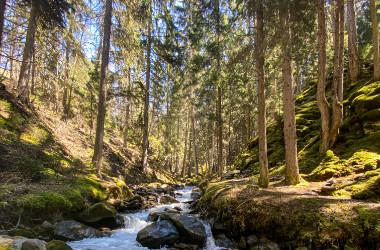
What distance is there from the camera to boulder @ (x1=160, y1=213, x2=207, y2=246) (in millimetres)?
8258

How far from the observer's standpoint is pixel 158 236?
8.21 metres

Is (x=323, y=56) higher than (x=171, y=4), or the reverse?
(x=171, y=4)

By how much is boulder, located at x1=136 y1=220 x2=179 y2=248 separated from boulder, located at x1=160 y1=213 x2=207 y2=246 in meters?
0.18

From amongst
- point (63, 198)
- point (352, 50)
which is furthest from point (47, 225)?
point (352, 50)

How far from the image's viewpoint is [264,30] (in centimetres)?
995

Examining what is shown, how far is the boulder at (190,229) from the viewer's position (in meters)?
8.26

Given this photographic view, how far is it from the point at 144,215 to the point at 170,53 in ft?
34.9

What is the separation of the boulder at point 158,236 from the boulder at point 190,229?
0.18m

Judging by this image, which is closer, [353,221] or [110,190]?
[353,221]

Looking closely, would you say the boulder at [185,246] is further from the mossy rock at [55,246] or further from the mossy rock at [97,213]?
the mossy rock at [55,246]

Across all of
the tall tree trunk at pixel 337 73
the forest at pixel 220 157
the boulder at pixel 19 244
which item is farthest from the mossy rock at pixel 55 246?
the tall tree trunk at pixel 337 73

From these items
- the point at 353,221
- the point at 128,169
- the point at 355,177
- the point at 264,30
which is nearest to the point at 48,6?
the point at 264,30

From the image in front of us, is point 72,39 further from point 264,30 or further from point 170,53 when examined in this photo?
point 264,30

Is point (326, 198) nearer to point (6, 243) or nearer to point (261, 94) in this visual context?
point (261, 94)
